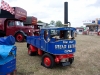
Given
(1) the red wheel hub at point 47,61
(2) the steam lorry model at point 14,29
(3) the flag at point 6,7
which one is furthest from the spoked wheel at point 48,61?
(3) the flag at point 6,7

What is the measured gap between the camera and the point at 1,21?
535 inches

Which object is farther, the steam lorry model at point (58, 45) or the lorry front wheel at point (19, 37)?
the lorry front wheel at point (19, 37)

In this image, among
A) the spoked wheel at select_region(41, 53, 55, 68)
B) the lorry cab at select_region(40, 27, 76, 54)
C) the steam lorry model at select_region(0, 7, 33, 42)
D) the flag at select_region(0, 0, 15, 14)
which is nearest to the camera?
the lorry cab at select_region(40, 27, 76, 54)

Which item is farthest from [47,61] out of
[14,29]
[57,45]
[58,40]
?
[14,29]

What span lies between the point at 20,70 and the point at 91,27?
5364 cm

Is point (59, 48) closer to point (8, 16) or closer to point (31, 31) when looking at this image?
point (31, 31)

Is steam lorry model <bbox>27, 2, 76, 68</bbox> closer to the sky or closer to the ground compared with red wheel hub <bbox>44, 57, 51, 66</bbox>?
closer to the sky

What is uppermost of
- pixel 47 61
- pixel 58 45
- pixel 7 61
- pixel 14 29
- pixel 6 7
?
pixel 6 7

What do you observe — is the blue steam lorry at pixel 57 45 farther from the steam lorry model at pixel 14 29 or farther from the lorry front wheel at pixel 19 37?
the steam lorry model at pixel 14 29

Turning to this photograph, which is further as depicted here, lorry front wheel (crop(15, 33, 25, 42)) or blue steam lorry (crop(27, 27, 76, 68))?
lorry front wheel (crop(15, 33, 25, 42))

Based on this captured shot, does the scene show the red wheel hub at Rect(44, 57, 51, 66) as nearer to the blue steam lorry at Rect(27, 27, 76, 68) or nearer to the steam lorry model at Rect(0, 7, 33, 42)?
the blue steam lorry at Rect(27, 27, 76, 68)

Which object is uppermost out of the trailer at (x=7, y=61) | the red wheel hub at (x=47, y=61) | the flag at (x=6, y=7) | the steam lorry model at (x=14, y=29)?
the flag at (x=6, y=7)

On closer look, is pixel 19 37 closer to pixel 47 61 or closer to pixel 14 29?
pixel 14 29

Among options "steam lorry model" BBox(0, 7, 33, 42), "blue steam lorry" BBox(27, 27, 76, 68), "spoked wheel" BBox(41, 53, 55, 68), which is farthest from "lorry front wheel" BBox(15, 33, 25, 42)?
"spoked wheel" BBox(41, 53, 55, 68)
